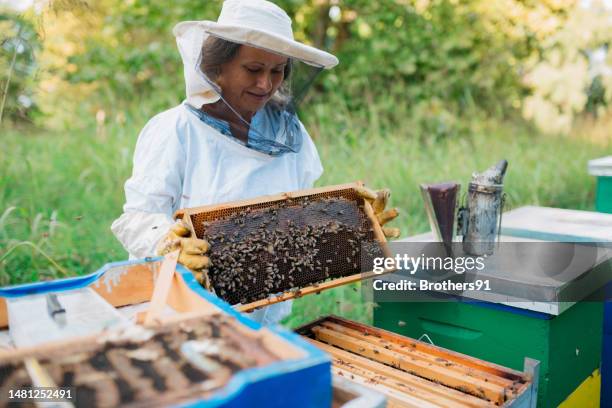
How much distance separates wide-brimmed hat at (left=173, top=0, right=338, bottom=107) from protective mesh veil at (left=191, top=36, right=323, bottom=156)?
33 millimetres

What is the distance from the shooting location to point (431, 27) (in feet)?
29.2

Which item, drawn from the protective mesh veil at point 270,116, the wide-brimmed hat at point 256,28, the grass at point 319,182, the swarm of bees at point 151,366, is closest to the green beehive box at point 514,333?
the protective mesh veil at point 270,116

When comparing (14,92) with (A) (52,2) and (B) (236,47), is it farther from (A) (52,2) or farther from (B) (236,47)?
(B) (236,47)

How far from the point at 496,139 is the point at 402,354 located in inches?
260

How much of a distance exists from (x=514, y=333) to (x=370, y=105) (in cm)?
659

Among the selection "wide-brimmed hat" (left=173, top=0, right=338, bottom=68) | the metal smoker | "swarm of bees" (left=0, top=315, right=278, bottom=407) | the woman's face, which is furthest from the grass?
"swarm of bees" (left=0, top=315, right=278, bottom=407)

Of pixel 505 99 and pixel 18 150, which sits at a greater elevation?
pixel 505 99

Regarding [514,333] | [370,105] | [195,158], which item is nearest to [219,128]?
[195,158]

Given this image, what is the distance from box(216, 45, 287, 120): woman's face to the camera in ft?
6.77

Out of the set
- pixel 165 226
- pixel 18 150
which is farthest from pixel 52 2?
pixel 18 150

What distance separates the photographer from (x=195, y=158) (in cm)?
204

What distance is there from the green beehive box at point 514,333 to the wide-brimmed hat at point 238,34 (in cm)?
104

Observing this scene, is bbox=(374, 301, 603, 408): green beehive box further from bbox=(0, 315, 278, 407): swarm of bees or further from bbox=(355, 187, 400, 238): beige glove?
bbox=(0, 315, 278, 407): swarm of bees

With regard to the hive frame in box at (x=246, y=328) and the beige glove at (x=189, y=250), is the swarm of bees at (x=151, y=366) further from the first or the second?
the beige glove at (x=189, y=250)
